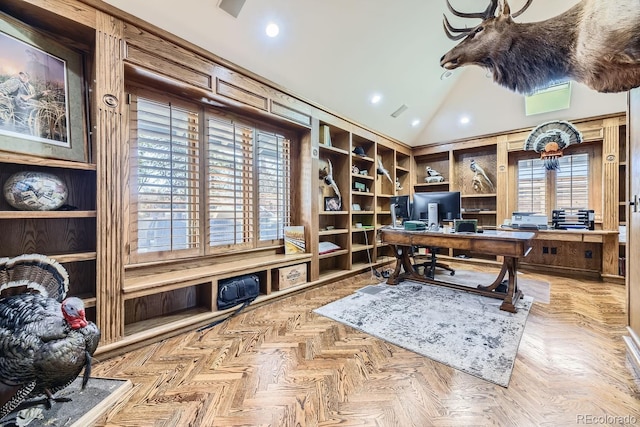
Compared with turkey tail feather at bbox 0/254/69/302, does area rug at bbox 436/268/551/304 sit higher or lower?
lower

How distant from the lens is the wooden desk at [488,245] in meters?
2.63

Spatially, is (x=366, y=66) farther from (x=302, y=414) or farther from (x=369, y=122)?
(x=302, y=414)

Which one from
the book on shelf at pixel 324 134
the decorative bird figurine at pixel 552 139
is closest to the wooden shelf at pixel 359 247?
the book on shelf at pixel 324 134

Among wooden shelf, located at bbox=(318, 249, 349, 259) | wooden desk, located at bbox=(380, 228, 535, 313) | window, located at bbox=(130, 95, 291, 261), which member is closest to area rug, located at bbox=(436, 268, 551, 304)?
wooden desk, located at bbox=(380, 228, 535, 313)

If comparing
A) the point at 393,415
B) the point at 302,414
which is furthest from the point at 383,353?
the point at 302,414

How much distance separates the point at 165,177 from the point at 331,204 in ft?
7.66

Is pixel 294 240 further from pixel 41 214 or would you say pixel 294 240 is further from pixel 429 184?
pixel 429 184

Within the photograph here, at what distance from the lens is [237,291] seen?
2.61 metres

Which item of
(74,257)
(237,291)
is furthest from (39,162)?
(237,291)

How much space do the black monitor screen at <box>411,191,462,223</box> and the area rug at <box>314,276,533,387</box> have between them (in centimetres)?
95

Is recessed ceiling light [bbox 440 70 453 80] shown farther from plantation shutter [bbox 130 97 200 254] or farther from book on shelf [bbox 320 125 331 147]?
plantation shutter [bbox 130 97 200 254]

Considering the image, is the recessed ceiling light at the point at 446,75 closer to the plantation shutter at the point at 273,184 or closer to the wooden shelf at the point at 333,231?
the plantation shutter at the point at 273,184

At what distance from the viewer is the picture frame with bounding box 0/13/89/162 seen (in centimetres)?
160

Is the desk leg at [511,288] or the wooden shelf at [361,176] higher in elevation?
the wooden shelf at [361,176]
